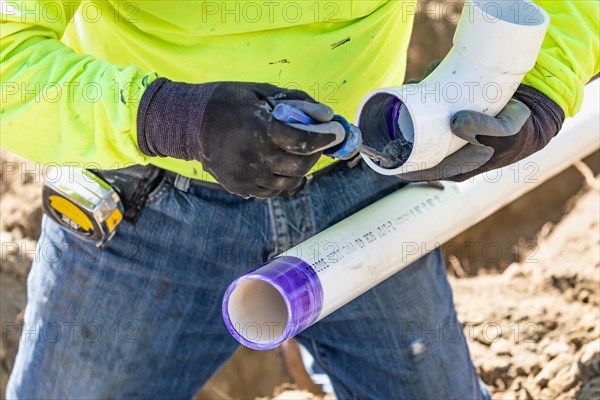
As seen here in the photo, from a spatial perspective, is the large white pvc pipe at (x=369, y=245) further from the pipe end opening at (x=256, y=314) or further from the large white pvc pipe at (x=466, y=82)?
the large white pvc pipe at (x=466, y=82)

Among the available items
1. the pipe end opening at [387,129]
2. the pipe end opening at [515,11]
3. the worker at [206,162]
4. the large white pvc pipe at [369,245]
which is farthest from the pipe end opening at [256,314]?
the pipe end opening at [515,11]

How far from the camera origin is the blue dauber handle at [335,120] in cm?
126

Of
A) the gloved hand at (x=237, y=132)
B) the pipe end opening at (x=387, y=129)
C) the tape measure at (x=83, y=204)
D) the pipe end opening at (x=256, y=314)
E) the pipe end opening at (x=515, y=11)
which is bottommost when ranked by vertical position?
the tape measure at (x=83, y=204)

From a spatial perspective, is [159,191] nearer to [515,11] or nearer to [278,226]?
[278,226]

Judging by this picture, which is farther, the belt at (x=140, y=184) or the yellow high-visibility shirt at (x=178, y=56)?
the belt at (x=140, y=184)

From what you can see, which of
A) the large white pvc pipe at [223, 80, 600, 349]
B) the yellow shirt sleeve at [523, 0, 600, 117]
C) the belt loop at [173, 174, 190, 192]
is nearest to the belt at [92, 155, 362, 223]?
the belt loop at [173, 174, 190, 192]

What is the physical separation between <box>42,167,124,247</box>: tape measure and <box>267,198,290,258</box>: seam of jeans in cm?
33

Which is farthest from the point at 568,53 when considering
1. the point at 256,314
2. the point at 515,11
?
the point at 256,314

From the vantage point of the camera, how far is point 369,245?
1653mm

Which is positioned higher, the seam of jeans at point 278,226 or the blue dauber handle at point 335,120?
the blue dauber handle at point 335,120

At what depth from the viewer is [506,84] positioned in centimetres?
148

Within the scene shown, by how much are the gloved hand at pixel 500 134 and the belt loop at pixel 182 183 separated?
1.65ft

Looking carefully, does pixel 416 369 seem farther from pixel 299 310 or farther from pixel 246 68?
pixel 246 68

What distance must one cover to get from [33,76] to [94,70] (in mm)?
101
